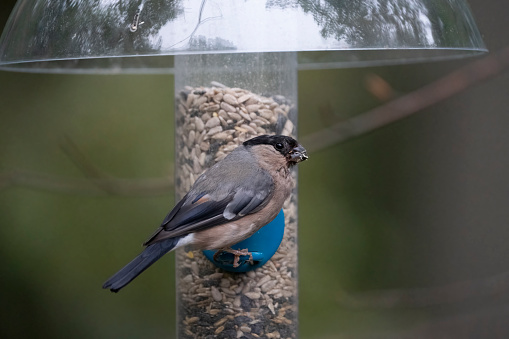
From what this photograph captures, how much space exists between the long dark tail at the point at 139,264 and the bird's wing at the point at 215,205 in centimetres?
3

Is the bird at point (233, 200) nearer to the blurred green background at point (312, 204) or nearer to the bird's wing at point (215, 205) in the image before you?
the bird's wing at point (215, 205)

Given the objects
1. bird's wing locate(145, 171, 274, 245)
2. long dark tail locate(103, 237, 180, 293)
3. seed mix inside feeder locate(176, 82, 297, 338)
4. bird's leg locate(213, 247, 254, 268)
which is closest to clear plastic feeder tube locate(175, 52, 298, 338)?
seed mix inside feeder locate(176, 82, 297, 338)

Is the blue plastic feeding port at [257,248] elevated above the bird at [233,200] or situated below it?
below

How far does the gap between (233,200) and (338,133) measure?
1.46m

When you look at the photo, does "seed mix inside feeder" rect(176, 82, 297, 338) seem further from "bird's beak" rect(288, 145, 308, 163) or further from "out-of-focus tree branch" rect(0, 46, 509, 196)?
"out-of-focus tree branch" rect(0, 46, 509, 196)

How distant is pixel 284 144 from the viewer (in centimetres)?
275

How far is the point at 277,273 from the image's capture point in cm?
304

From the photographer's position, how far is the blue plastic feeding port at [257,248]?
284cm

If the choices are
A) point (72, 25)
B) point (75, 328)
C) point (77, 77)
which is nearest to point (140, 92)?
point (77, 77)

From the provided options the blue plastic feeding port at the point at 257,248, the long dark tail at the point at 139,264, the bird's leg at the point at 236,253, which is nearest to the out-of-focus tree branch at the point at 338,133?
the blue plastic feeding port at the point at 257,248

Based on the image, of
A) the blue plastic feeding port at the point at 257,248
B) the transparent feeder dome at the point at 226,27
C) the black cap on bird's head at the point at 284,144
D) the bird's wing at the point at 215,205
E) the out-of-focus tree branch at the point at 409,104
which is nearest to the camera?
the transparent feeder dome at the point at 226,27

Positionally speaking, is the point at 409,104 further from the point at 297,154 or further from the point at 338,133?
the point at 297,154

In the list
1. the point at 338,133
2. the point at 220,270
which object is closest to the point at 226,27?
the point at 220,270

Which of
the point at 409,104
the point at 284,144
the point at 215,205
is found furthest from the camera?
the point at 409,104
